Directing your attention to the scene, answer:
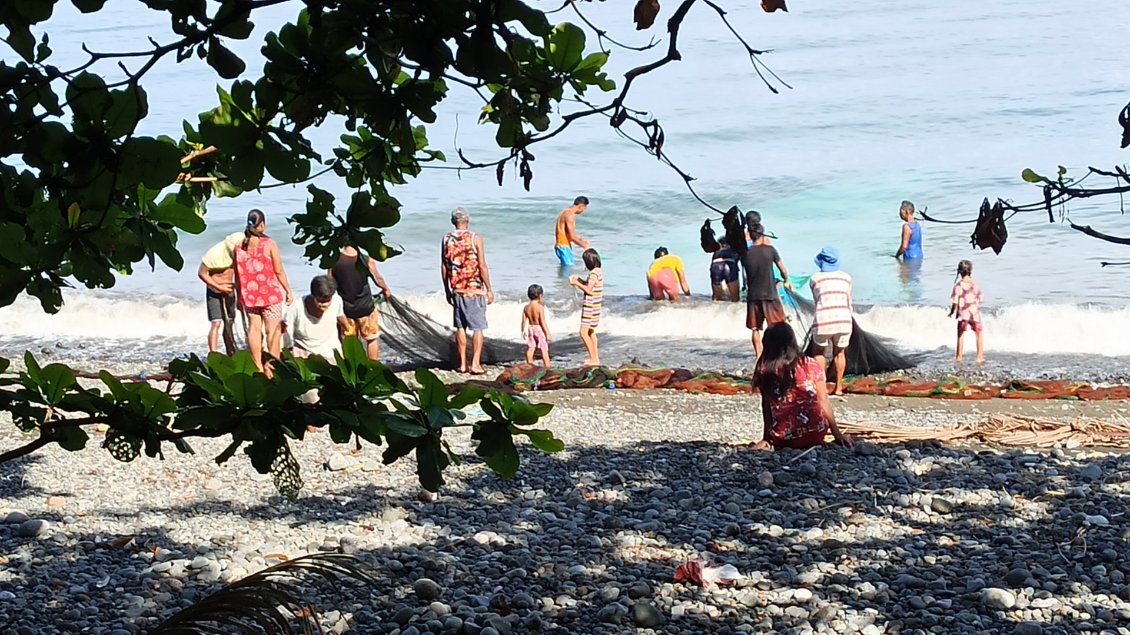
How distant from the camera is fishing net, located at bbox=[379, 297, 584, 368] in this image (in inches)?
564

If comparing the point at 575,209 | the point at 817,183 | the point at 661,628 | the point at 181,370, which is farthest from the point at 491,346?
the point at 817,183

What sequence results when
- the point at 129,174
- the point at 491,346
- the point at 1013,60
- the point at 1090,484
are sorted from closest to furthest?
the point at 129,174, the point at 1090,484, the point at 491,346, the point at 1013,60

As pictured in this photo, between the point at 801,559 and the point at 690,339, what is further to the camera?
the point at 690,339

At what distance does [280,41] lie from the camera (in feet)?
9.56

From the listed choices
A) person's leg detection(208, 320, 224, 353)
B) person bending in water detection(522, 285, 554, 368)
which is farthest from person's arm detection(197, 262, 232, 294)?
person bending in water detection(522, 285, 554, 368)

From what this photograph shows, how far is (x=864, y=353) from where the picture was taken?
1466 cm

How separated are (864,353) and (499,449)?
12.5 metres

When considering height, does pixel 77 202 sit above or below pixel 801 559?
above

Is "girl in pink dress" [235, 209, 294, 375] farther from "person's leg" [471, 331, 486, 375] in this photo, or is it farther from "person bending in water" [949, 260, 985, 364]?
"person bending in water" [949, 260, 985, 364]

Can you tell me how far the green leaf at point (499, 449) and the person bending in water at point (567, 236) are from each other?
18720 mm

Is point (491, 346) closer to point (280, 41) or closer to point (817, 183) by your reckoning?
point (280, 41)

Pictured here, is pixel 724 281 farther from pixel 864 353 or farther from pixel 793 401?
pixel 793 401

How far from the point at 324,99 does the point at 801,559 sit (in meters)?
4.24

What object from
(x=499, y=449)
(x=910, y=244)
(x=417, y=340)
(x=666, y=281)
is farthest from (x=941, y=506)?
(x=910, y=244)
